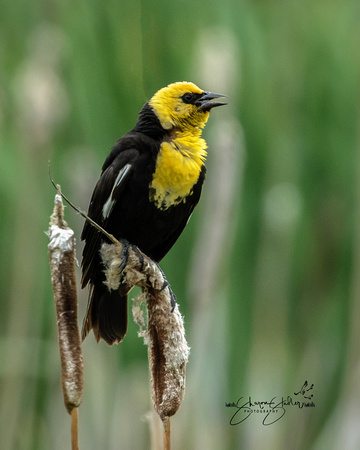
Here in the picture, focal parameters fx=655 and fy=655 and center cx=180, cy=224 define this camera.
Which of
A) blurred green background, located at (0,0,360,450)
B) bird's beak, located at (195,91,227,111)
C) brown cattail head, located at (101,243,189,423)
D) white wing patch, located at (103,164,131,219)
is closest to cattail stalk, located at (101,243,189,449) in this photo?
brown cattail head, located at (101,243,189,423)

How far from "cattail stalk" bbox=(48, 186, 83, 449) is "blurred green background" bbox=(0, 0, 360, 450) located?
1.00m

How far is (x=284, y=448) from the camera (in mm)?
2369

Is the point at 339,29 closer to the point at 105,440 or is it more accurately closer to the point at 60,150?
the point at 60,150

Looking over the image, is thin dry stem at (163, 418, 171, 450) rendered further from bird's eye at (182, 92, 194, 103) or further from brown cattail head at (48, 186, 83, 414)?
bird's eye at (182, 92, 194, 103)

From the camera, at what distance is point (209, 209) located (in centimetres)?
188

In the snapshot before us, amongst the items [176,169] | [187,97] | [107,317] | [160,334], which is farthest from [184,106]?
[160,334]

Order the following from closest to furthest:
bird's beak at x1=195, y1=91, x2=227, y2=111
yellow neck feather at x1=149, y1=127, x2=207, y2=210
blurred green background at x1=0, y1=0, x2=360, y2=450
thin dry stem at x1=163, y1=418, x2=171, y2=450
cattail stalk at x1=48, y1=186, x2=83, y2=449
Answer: cattail stalk at x1=48, y1=186, x2=83, y2=449 < thin dry stem at x1=163, y1=418, x2=171, y2=450 < yellow neck feather at x1=149, y1=127, x2=207, y2=210 < bird's beak at x1=195, y1=91, x2=227, y2=111 < blurred green background at x1=0, y1=0, x2=360, y2=450

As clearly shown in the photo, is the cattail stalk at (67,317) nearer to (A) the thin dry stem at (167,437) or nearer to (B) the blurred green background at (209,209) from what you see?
(A) the thin dry stem at (167,437)

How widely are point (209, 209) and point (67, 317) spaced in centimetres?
104

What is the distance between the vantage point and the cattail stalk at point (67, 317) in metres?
0.84

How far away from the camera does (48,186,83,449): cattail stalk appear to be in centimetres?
84

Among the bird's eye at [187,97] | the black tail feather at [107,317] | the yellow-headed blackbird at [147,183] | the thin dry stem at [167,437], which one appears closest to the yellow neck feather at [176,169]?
the yellow-headed blackbird at [147,183]

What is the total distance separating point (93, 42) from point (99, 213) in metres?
0.66

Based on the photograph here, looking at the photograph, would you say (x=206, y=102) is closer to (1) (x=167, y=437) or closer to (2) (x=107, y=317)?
(2) (x=107, y=317)
